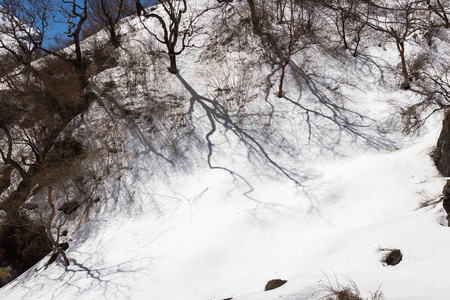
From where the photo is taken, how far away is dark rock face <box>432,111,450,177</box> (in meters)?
7.09

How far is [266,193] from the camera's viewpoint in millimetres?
8633

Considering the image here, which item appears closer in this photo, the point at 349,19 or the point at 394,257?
the point at 394,257

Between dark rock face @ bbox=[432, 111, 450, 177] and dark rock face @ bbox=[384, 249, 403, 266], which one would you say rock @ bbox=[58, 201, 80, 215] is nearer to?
dark rock face @ bbox=[384, 249, 403, 266]

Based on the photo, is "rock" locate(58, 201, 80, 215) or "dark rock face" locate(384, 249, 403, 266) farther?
"rock" locate(58, 201, 80, 215)

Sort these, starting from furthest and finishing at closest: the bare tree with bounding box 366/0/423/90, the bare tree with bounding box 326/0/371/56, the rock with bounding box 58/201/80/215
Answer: the bare tree with bounding box 326/0/371/56 → the bare tree with bounding box 366/0/423/90 → the rock with bounding box 58/201/80/215

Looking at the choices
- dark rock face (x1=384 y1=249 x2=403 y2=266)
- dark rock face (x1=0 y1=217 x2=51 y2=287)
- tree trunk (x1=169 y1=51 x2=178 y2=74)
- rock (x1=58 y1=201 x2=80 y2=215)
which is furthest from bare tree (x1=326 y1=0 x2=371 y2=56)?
dark rock face (x1=0 y1=217 x2=51 y2=287)

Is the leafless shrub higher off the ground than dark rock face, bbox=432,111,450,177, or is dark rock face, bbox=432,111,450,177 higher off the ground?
dark rock face, bbox=432,111,450,177

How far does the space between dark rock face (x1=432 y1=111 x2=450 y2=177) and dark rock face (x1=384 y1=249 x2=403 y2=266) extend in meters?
3.36

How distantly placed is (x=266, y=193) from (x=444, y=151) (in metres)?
4.80

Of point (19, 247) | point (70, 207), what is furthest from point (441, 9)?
point (19, 247)

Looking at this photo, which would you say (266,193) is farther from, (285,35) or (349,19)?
(349,19)

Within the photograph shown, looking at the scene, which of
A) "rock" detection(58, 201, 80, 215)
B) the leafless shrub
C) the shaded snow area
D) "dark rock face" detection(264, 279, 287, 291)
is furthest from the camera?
"rock" detection(58, 201, 80, 215)

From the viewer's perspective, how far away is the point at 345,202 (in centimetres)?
785

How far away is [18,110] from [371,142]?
1363cm
